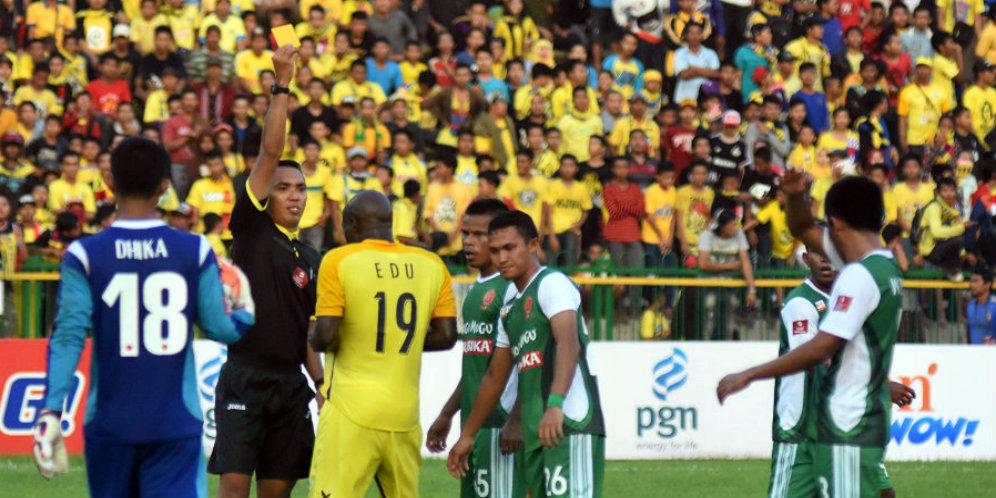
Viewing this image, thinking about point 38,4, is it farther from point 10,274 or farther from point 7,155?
point 10,274

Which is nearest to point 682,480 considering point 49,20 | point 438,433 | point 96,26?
point 438,433

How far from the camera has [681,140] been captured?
19797 millimetres

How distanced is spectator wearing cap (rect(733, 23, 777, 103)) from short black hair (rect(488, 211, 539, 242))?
550 inches

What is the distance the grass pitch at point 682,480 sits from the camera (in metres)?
13.0

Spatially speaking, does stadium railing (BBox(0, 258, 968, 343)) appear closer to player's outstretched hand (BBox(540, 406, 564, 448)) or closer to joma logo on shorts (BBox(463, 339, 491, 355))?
joma logo on shorts (BBox(463, 339, 491, 355))

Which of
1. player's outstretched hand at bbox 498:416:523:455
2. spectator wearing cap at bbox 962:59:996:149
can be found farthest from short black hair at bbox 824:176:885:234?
spectator wearing cap at bbox 962:59:996:149

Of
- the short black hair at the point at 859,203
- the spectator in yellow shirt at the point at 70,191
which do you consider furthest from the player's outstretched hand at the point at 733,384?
the spectator in yellow shirt at the point at 70,191

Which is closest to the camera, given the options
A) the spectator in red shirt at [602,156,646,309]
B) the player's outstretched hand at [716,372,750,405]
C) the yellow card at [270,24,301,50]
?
the player's outstretched hand at [716,372,750,405]

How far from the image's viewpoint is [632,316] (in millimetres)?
16109

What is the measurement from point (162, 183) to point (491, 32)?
15317 mm

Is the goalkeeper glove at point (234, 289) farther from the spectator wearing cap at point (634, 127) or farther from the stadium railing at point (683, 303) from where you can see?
the spectator wearing cap at point (634, 127)

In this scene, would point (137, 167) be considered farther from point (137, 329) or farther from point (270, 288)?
point (270, 288)

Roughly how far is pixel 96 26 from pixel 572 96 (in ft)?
19.8

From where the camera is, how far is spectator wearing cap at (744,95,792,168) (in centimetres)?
1961
